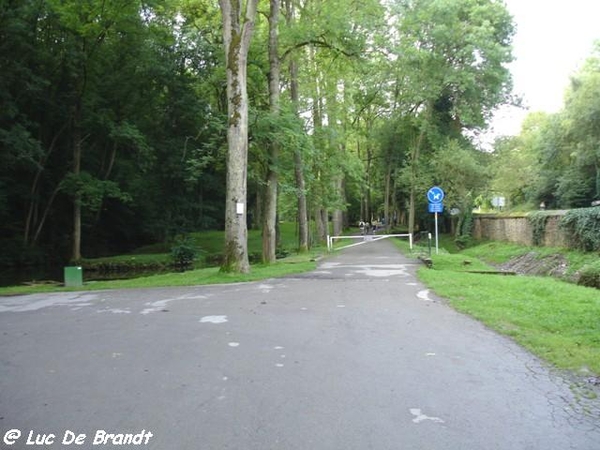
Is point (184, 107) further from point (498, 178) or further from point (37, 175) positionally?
point (498, 178)

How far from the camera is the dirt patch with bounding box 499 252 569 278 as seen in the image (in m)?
22.6

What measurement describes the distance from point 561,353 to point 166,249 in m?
35.4

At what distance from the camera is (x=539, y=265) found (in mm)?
24703

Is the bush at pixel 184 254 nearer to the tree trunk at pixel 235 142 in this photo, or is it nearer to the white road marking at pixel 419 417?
the tree trunk at pixel 235 142

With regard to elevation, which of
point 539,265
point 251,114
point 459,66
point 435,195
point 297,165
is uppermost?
point 459,66

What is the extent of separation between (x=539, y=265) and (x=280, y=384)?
22752 millimetres

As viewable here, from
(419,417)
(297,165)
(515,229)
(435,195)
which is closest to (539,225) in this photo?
(515,229)

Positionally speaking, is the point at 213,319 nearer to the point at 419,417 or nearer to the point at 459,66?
the point at 419,417

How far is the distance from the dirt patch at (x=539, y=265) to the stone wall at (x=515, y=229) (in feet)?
3.70

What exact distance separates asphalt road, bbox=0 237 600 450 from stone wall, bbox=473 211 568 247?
19331mm

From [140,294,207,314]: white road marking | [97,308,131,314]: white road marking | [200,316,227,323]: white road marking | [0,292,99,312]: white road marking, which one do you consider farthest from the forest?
[200,316,227,323]: white road marking

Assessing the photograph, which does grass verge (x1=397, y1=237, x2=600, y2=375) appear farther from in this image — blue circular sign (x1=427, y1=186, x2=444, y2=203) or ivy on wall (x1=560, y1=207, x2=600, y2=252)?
ivy on wall (x1=560, y1=207, x2=600, y2=252)

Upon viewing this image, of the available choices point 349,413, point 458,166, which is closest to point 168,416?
point 349,413

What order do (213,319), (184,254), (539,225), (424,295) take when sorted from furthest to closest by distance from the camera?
(184,254), (539,225), (424,295), (213,319)
